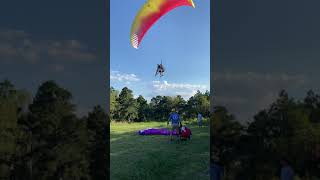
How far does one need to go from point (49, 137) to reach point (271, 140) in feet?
18.3

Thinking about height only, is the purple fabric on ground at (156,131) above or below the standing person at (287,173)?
above

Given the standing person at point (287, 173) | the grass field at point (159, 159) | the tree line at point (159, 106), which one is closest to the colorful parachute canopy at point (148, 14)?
the tree line at point (159, 106)

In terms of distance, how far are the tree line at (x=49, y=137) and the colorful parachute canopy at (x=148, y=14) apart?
317 centimetres

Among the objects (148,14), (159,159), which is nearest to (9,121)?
(159,159)

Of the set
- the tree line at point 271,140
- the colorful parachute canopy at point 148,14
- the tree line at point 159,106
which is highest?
the colorful parachute canopy at point 148,14

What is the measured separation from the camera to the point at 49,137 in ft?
42.3

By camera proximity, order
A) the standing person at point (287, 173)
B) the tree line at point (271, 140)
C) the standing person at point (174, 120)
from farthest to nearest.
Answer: the standing person at point (174, 120)
the tree line at point (271, 140)
the standing person at point (287, 173)

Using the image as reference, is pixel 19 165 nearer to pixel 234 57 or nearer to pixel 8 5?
pixel 8 5

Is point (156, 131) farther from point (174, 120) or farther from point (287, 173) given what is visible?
point (287, 173)

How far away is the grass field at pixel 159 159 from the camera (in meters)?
12.5

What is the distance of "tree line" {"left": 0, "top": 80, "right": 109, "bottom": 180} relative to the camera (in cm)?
1240

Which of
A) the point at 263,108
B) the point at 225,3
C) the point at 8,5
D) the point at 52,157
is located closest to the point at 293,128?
the point at 263,108

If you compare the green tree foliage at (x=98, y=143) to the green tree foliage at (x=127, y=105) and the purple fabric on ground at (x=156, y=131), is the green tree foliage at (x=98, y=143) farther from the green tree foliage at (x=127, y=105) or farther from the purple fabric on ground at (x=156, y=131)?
the purple fabric on ground at (x=156, y=131)

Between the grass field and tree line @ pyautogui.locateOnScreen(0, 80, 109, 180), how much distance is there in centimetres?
87
